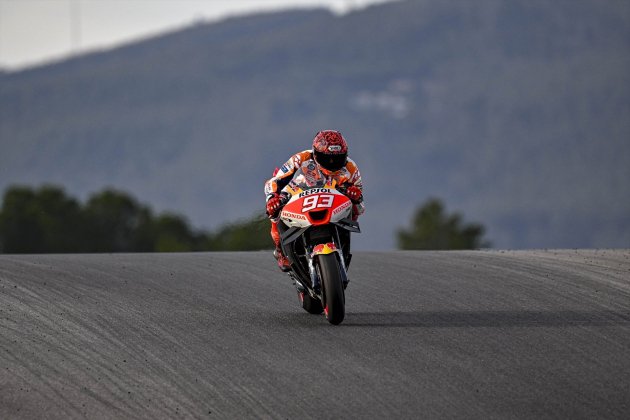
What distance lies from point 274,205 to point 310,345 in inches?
87.1

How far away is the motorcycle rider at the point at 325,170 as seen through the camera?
463 inches

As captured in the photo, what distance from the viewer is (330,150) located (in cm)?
1173

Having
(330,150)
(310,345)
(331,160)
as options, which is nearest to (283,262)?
(331,160)

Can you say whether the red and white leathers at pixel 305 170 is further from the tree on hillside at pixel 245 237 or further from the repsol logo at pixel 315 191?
the tree on hillside at pixel 245 237

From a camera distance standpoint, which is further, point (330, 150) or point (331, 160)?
point (331, 160)

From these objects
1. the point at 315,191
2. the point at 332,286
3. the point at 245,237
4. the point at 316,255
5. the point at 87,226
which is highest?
the point at 315,191

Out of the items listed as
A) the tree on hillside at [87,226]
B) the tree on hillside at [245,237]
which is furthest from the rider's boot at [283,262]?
the tree on hillside at [87,226]

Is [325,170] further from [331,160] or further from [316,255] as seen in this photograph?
[316,255]

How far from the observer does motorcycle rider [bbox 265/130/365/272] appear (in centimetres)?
1177

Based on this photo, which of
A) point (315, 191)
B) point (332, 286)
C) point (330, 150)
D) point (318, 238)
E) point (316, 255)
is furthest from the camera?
point (330, 150)

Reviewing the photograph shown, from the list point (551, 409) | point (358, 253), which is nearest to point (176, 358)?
point (551, 409)

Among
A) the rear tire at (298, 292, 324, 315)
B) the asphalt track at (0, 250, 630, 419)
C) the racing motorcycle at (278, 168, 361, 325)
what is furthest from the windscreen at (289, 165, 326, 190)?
the asphalt track at (0, 250, 630, 419)

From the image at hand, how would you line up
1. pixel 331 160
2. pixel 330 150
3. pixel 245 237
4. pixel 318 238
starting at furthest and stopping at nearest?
pixel 245 237
pixel 331 160
pixel 330 150
pixel 318 238

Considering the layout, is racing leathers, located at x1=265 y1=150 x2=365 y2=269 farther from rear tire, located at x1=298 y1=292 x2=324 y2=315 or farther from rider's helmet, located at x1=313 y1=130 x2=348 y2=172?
rear tire, located at x1=298 y1=292 x2=324 y2=315
